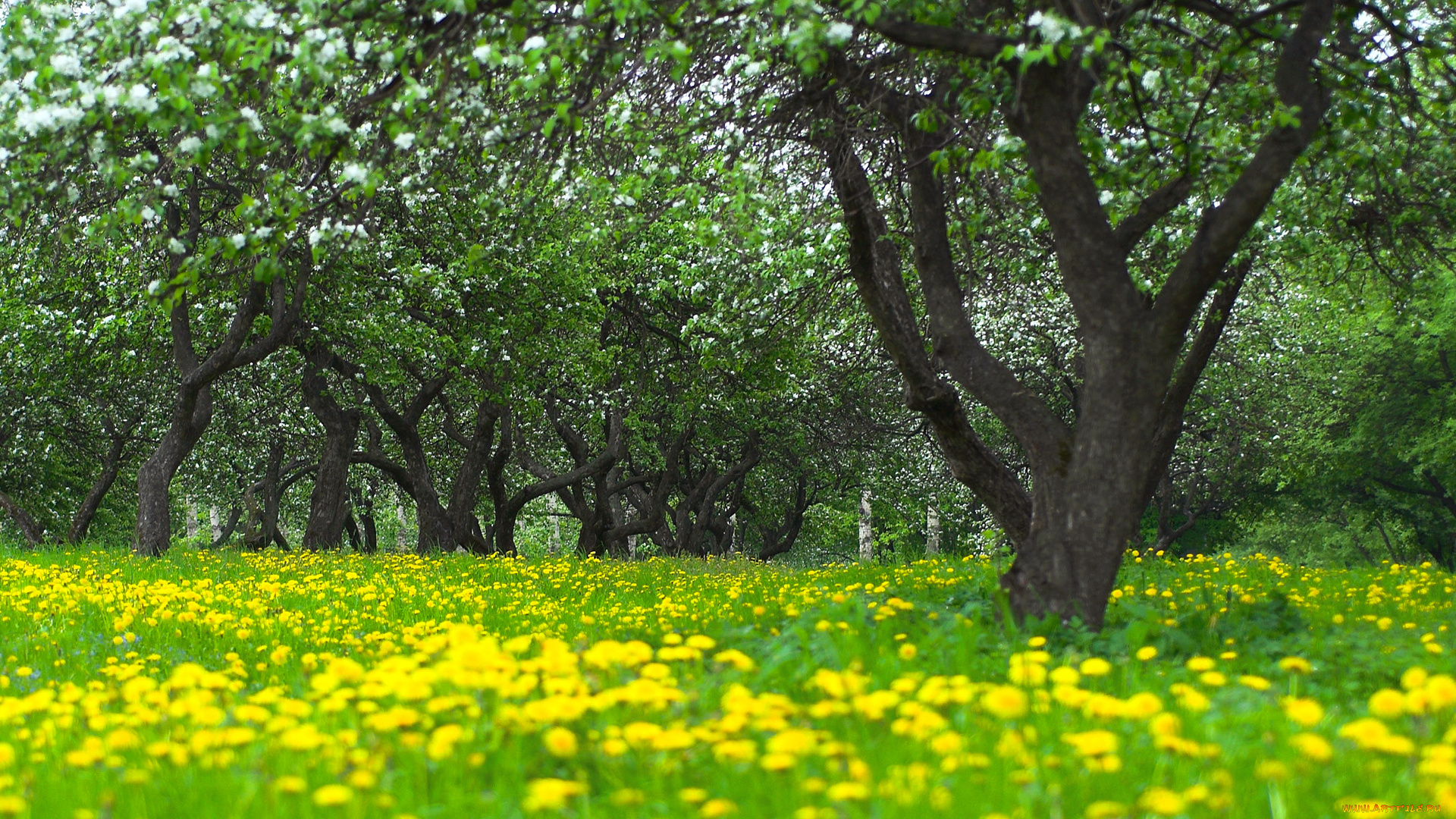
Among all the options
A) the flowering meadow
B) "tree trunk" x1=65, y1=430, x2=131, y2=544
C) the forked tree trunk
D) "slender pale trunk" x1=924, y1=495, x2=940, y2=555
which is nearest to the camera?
the flowering meadow

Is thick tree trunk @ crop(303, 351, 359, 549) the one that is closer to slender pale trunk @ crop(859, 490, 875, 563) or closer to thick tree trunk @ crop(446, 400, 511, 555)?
thick tree trunk @ crop(446, 400, 511, 555)

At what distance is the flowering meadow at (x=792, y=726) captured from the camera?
275 cm

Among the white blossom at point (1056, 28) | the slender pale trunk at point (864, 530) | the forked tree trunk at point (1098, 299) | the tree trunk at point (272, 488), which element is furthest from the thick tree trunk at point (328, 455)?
the slender pale trunk at point (864, 530)

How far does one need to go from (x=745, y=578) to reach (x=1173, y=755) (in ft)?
27.2

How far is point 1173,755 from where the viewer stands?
3.03 meters

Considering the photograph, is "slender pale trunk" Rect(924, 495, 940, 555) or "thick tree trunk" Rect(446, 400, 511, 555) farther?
"slender pale trunk" Rect(924, 495, 940, 555)

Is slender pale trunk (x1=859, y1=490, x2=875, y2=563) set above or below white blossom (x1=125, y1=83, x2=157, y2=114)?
below

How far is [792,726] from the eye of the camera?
3.38m

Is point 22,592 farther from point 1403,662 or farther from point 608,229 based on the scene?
point 1403,662

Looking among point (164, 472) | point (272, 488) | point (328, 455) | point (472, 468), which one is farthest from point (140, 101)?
point (272, 488)

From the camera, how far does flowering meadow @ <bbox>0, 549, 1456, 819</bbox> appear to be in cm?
275

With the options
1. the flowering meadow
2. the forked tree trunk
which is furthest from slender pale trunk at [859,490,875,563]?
the flowering meadow

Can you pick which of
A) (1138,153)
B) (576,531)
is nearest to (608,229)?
(1138,153)

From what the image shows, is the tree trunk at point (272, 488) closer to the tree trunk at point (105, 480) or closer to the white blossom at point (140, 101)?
the tree trunk at point (105, 480)
